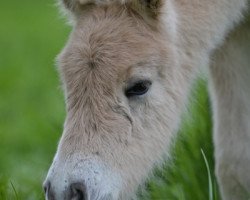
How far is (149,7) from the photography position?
482 centimetres

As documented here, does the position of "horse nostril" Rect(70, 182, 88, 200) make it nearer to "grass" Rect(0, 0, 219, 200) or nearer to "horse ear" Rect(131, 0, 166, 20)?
"grass" Rect(0, 0, 219, 200)

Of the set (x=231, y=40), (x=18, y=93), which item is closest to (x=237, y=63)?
(x=231, y=40)

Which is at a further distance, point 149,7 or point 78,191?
point 149,7

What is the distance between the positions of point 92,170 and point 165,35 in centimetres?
97

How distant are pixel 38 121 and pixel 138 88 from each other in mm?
3421

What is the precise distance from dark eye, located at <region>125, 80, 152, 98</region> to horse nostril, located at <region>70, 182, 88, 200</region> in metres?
0.65

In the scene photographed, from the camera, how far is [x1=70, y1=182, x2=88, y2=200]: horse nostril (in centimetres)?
424

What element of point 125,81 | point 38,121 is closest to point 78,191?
point 125,81

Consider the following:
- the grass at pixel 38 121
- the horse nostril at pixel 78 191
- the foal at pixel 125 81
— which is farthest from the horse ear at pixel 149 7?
the horse nostril at pixel 78 191

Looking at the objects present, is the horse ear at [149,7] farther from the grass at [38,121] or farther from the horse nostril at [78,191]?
the horse nostril at [78,191]

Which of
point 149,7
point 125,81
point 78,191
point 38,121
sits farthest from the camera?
point 38,121

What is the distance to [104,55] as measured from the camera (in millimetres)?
4613

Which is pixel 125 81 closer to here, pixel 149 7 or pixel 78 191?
pixel 149 7

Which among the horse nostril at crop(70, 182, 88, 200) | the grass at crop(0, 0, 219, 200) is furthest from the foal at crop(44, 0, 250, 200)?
the grass at crop(0, 0, 219, 200)
